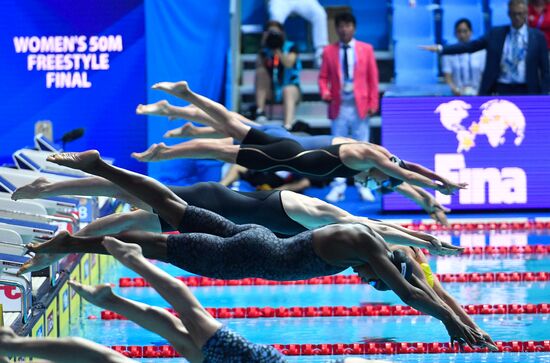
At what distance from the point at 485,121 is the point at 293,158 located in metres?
4.66

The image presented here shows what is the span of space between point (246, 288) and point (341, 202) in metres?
3.72

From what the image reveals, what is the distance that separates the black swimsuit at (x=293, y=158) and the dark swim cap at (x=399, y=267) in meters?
2.61

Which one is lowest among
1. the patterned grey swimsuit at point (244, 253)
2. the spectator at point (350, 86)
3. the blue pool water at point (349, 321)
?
the blue pool water at point (349, 321)

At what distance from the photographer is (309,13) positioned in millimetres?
15500

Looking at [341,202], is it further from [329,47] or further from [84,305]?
[84,305]

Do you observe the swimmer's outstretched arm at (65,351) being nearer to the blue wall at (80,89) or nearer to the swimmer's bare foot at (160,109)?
the swimmer's bare foot at (160,109)

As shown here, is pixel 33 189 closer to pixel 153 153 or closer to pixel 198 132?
pixel 153 153

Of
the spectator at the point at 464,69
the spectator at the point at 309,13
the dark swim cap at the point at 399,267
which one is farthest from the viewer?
the spectator at the point at 309,13

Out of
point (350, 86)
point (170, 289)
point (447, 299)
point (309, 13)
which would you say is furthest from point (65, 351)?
point (309, 13)

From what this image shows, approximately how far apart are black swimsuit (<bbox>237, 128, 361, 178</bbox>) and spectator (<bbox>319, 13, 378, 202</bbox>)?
15.9ft

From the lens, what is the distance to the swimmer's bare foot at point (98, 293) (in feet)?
18.9

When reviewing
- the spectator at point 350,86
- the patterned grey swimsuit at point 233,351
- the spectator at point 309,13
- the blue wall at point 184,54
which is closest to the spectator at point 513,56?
the spectator at point 350,86

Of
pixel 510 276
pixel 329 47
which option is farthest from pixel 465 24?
pixel 510 276

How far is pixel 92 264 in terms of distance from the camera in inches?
400
